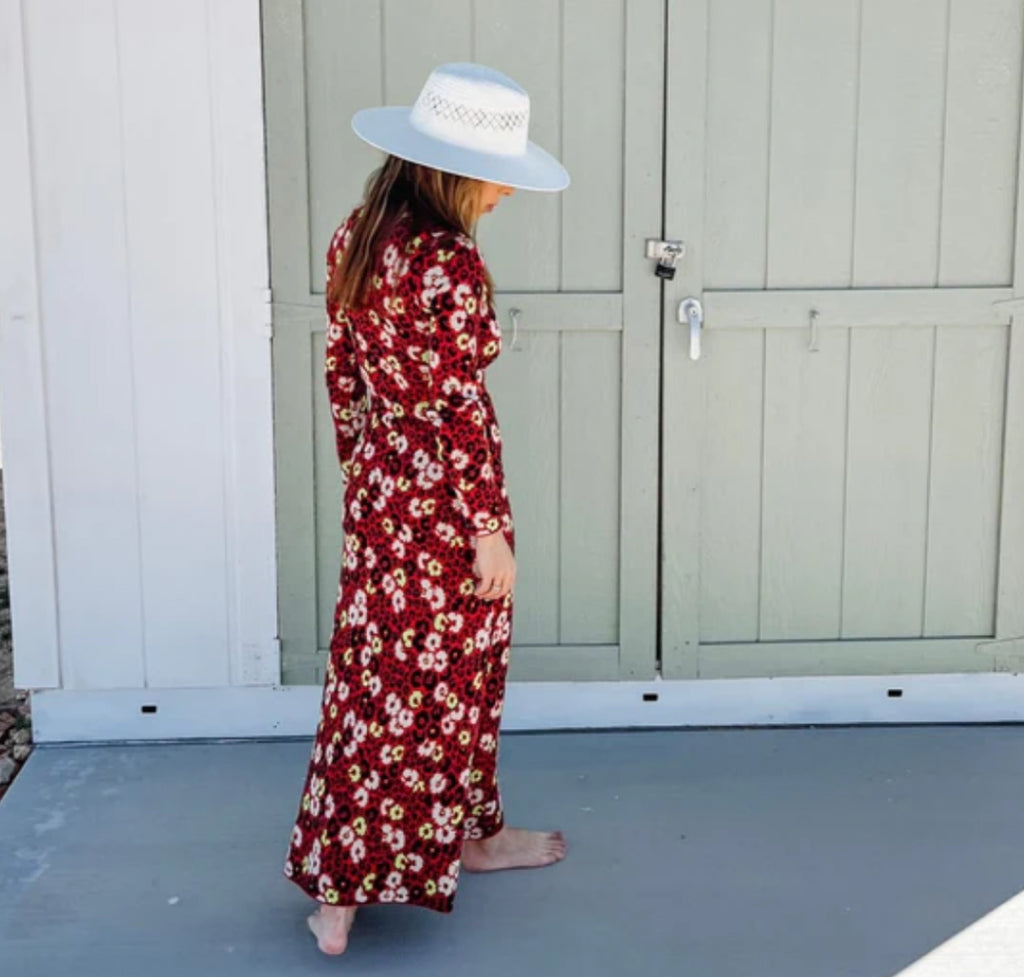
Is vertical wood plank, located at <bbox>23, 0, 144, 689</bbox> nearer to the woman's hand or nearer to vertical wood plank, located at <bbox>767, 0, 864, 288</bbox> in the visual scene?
the woman's hand

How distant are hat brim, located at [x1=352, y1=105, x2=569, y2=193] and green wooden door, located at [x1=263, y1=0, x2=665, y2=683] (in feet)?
3.16

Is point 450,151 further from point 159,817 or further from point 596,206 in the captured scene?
point 159,817

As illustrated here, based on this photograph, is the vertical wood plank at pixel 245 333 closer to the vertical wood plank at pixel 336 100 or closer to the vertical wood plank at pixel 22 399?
the vertical wood plank at pixel 336 100

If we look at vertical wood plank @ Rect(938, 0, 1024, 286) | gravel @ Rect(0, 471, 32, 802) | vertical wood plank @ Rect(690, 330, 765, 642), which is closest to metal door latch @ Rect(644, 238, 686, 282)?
vertical wood plank @ Rect(690, 330, 765, 642)

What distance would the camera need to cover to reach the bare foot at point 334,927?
3.03m

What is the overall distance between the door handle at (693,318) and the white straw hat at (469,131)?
110 centimetres

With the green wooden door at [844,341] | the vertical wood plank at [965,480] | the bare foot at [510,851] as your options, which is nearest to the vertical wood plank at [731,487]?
the green wooden door at [844,341]

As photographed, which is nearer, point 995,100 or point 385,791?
point 385,791

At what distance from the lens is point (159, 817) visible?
3664mm

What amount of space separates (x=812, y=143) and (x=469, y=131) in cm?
137

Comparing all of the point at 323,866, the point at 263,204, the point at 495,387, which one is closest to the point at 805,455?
the point at 495,387

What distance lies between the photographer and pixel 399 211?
2.83 metres

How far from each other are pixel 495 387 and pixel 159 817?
1236mm

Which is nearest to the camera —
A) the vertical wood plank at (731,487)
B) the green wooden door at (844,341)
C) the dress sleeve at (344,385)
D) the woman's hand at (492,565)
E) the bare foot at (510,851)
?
the woman's hand at (492,565)
